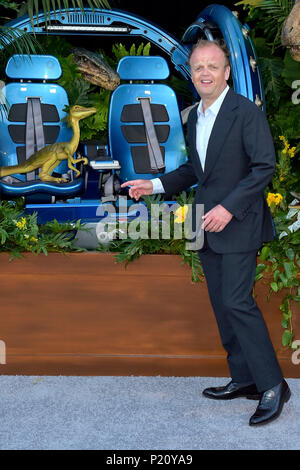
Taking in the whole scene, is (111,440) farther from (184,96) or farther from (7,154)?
(184,96)

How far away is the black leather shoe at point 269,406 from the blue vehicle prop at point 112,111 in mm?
1290

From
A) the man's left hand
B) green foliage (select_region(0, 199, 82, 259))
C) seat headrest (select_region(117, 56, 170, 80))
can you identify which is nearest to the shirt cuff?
the man's left hand

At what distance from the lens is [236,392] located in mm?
2592

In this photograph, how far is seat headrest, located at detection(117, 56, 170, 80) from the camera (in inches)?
143

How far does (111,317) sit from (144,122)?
1.22 metres

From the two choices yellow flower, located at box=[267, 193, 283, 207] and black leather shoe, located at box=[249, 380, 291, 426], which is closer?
black leather shoe, located at box=[249, 380, 291, 426]

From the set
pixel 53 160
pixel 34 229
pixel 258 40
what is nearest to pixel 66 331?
pixel 34 229

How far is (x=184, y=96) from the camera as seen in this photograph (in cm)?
423

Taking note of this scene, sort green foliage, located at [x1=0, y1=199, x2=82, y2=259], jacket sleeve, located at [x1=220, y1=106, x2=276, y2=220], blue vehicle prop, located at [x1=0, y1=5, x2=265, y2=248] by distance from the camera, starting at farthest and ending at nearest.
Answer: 1. blue vehicle prop, located at [x1=0, y1=5, x2=265, y2=248]
2. green foliage, located at [x1=0, y1=199, x2=82, y2=259]
3. jacket sleeve, located at [x1=220, y1=106, x2=276, y2=220]

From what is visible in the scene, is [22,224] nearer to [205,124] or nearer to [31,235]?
[31,235]

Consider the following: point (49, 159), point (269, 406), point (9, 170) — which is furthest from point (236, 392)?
point (9, 170)

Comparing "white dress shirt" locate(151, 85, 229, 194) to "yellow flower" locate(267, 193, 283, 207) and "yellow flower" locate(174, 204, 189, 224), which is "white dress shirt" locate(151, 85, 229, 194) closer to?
"yellow flower" locate(174, 204, 189, 224)

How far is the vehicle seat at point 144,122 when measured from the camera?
3.61 meters

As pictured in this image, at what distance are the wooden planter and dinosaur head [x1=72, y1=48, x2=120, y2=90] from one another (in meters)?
1.20
